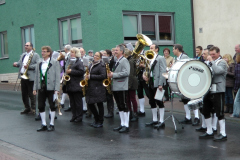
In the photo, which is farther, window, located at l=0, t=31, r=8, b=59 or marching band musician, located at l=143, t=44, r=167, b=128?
window, located at l=0, t=31, r=8, b=59

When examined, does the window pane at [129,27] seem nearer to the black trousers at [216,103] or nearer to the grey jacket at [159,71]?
the grey jacket at [159,71]

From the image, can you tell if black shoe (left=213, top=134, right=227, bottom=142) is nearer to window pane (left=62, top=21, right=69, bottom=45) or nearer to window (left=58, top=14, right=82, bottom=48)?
window (left=58, top=14, right=82, bottom=48)

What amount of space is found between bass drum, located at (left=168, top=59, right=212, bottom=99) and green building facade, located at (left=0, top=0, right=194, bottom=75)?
937 cm

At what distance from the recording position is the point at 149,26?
64.3ft

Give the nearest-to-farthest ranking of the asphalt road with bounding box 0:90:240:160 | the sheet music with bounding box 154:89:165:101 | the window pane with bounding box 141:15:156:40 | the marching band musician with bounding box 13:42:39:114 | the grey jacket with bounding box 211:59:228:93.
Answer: the asphalt road with bounding box 0:90:240:160 < the grey jacket with bounding box 211:59:228:93 < the sheet music with bounding box 154:89:165:101 < the marching band musician with bounding box 13:42:39:114 < the window pane with bounding box 141:15:156:40

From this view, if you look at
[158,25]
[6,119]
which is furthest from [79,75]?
[158,25]

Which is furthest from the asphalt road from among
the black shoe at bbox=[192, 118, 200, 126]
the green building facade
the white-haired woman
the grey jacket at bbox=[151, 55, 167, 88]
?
the green building facade

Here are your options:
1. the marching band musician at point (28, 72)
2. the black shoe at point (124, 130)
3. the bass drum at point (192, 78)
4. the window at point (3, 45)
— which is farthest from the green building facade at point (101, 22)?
the bass drum at point (192, 78)

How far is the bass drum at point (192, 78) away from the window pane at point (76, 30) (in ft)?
36.4

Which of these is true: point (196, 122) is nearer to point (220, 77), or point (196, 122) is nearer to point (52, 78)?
point (220, 77)

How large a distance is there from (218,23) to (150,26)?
9.85ft

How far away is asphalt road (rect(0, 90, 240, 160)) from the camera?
25.5 feet

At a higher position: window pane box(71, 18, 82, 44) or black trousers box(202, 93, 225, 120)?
window pane box(71, 18, 82, 44)

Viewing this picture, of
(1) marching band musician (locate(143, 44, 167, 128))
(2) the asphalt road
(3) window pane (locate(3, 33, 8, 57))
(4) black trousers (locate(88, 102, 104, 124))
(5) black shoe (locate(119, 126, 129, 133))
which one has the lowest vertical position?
(2) the asphalt road
